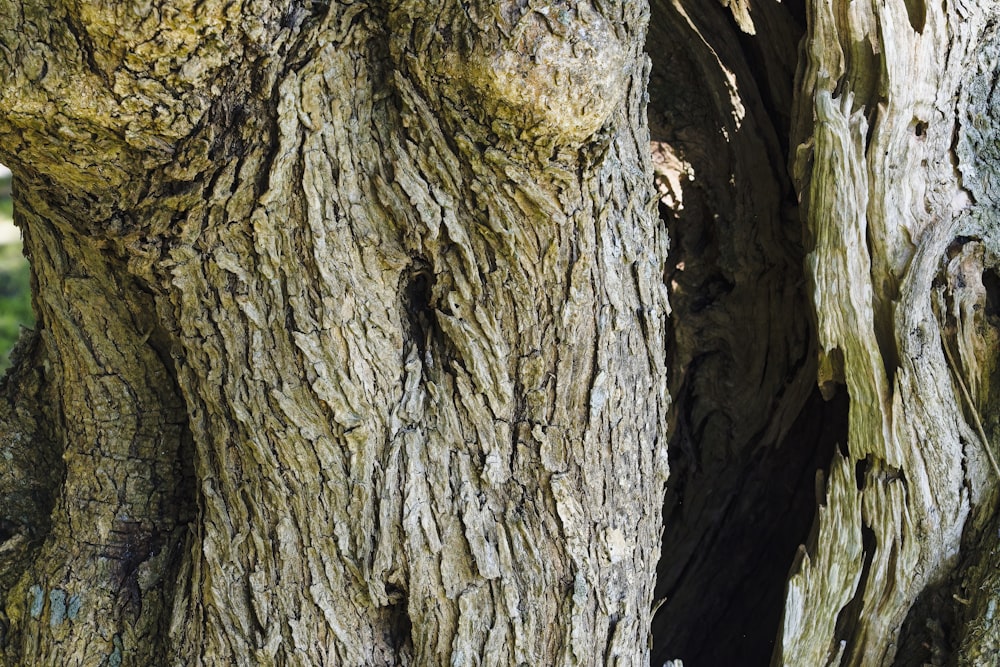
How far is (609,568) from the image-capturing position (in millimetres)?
1821

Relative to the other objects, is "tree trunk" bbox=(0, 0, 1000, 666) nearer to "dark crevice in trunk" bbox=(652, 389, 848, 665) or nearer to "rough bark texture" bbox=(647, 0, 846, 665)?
"rough bark texture" bbox=(647, 0, 846, 665)

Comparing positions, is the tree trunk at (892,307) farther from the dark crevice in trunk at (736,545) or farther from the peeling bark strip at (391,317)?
the peeling bark strip at (391,317)

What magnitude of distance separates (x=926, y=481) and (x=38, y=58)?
1828 mm

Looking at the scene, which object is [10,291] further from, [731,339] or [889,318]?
[889,318]

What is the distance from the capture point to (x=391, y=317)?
5.69 ft

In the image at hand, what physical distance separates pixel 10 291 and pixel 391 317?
17.3 ft

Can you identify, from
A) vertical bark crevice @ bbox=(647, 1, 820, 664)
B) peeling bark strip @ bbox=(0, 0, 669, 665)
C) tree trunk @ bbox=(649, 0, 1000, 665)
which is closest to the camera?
peeling bark strip @ bbox=(0, 0, 669, 665)

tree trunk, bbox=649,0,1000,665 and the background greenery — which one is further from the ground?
the background greenery

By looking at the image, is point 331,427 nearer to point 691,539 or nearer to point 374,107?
point 374,107

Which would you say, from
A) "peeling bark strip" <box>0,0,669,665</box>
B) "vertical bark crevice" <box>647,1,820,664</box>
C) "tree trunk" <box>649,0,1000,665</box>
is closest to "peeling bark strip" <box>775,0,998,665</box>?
"tree trunk" <box>649,0,1000,665</box>

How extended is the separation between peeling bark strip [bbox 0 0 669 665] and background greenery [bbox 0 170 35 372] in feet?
13.2

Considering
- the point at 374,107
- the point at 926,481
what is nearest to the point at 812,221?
the point at 926,481

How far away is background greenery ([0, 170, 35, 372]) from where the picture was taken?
5543 millimetres

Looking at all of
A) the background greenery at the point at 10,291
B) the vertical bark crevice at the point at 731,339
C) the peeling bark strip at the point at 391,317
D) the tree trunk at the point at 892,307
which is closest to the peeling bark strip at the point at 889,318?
the tree trunk at the point at 892,307
